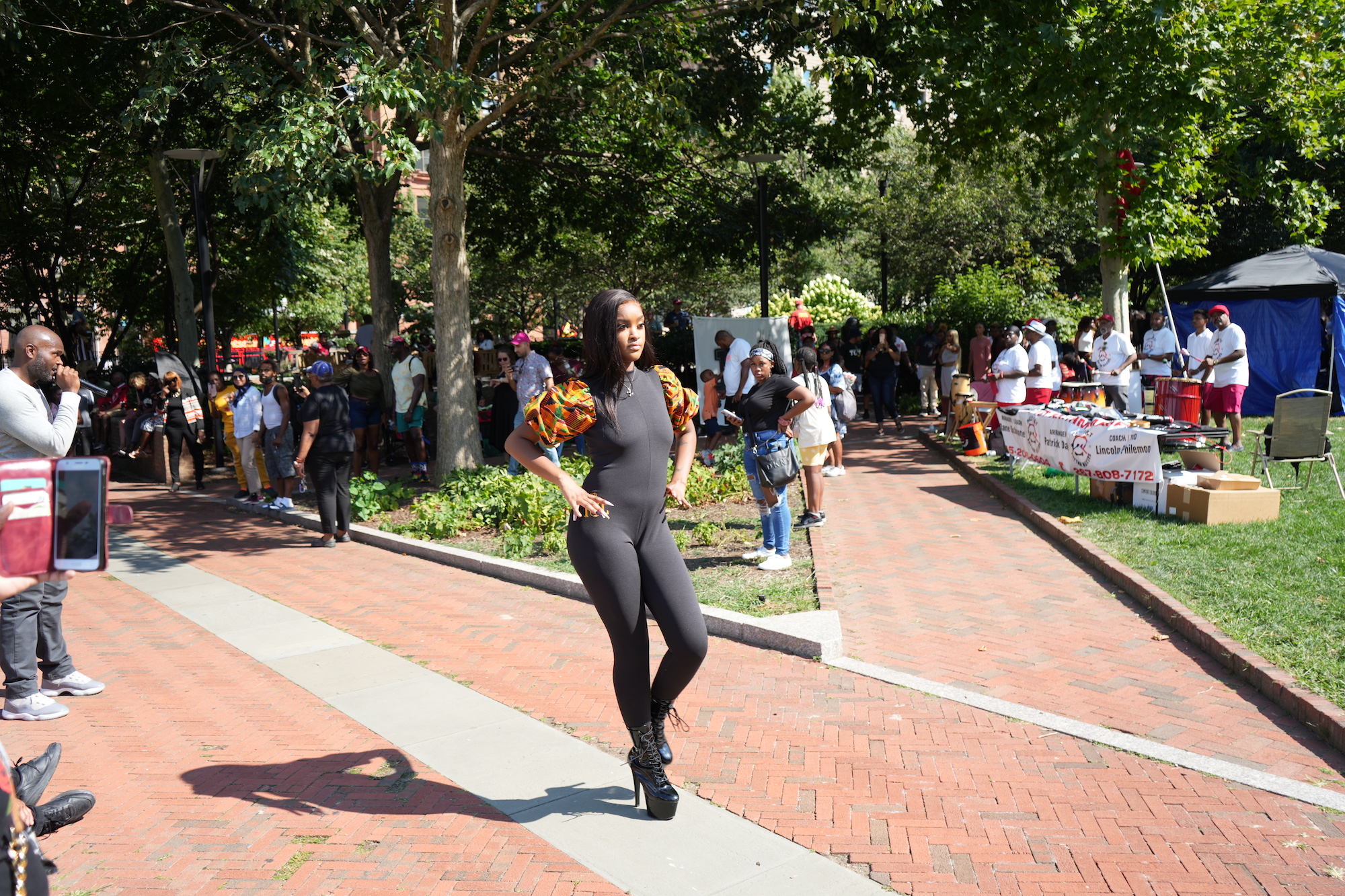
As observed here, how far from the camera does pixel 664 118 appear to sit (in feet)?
41.4

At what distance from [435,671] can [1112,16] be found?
1231 cm

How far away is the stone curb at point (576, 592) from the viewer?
6.06m

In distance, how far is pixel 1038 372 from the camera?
494 inches

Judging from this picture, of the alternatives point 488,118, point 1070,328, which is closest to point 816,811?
point 488,118

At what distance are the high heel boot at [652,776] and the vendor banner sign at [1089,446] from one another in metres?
6.48

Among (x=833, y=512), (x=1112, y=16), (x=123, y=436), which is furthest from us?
(x=123, y=436)

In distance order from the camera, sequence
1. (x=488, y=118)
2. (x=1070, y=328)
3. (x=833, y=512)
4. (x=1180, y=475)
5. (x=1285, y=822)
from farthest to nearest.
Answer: (x=1070, y=328), (x=488, y=118), (x=833, y=512), (x=1180, y=475), (x=1285, y=822)

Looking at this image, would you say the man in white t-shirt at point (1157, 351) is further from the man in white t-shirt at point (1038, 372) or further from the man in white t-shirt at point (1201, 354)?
the man in white t-shirt at point (1038, 372)

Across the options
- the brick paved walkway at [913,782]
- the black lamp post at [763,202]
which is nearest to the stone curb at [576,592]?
the brick paved walkway at [913,782]

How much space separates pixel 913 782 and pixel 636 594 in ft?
5.08

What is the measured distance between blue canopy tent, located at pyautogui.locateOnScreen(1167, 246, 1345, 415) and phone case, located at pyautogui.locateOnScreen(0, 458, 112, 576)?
16.8m

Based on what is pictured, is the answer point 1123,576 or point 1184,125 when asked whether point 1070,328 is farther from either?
point 1123,576

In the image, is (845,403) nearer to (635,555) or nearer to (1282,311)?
(635,555)

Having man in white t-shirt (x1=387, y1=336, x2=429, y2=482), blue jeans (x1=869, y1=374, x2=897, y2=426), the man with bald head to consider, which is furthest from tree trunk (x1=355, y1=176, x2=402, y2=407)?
the man with bald head
